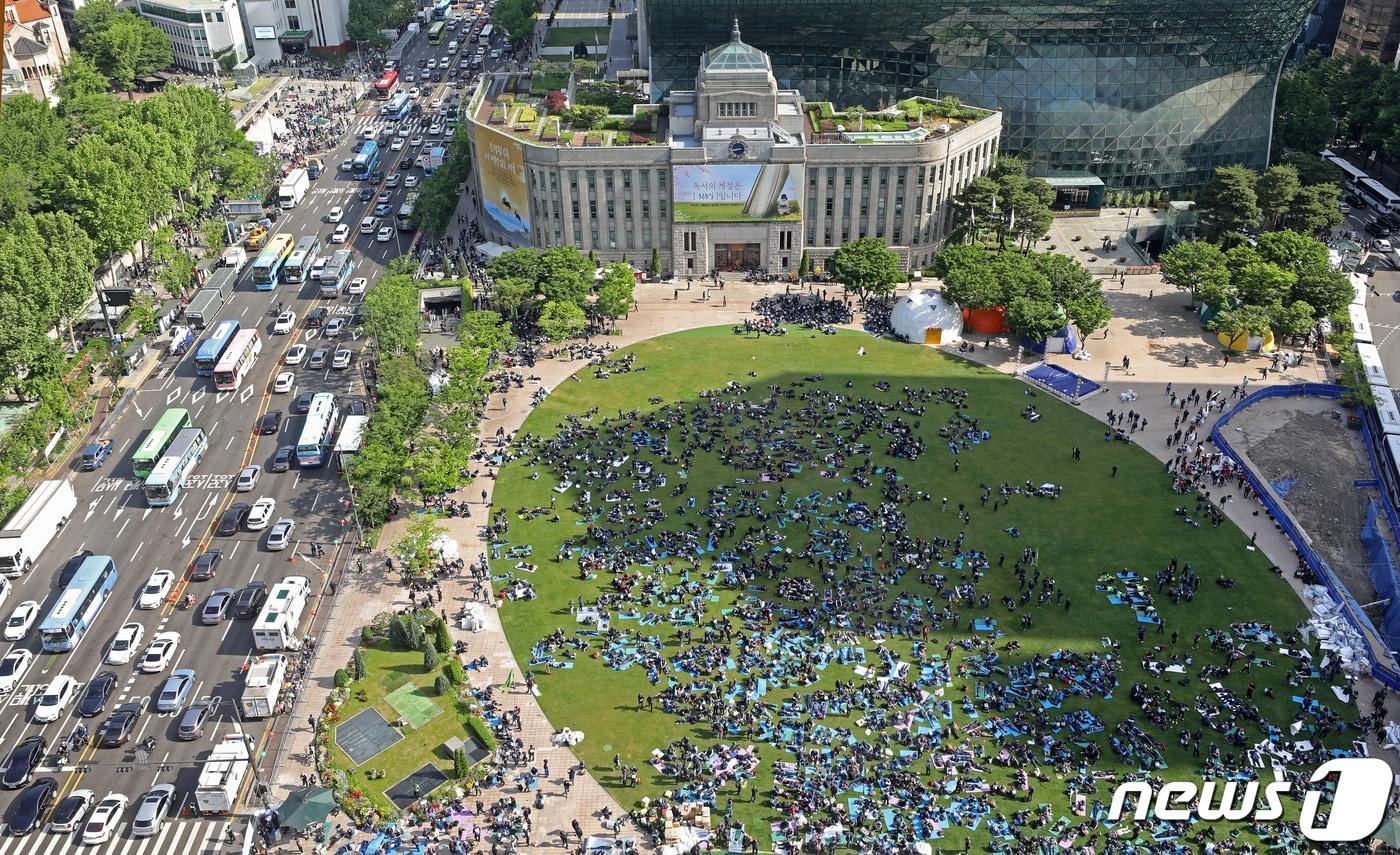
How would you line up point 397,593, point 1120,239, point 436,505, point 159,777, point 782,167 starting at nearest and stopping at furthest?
point 159,777 < point 397,593 < point 436,505 < point 782,167 < point 1120,239

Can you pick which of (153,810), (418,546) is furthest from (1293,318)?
(153,810)

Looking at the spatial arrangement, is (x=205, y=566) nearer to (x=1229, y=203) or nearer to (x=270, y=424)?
(x=270, y=424)

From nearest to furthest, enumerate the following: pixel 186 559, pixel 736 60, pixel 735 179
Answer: pixel 186 559 < pixel 735 179 < pixel 736 60

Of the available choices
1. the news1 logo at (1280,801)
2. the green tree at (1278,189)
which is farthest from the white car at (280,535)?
the green tree at (1278,189)

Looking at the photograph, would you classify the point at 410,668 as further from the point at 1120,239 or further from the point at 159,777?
the point at 1120,239

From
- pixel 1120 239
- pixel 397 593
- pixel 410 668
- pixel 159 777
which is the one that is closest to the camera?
pixel 159 777

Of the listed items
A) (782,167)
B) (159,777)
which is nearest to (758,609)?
(159,777)
